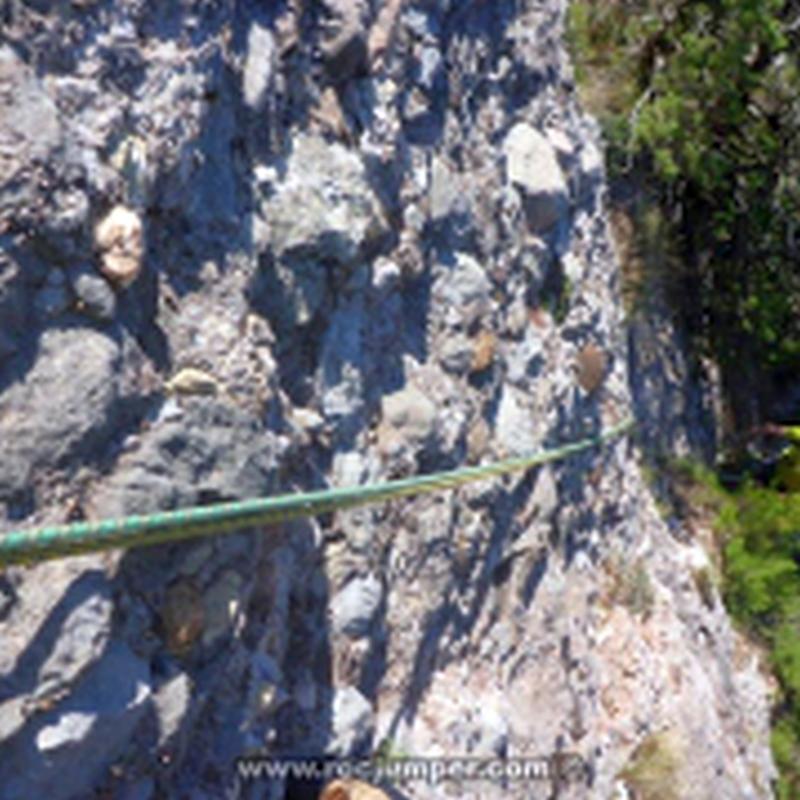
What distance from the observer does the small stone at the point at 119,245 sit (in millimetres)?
2062

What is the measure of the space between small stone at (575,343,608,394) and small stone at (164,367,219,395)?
242cm

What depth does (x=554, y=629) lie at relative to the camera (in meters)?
3.80

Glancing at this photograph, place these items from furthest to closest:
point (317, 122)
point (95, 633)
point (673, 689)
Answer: point (673, 689) < point (317, 122) < point (95, 633)

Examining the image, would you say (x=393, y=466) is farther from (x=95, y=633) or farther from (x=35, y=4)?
(x=35, y=4)

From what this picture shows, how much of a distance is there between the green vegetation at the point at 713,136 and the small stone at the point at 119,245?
144 inches

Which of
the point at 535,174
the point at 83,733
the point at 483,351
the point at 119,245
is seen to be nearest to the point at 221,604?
the point at 83,733

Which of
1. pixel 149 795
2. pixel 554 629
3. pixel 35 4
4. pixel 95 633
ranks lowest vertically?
pixel 149 795

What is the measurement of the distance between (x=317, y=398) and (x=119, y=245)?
81 centimetres

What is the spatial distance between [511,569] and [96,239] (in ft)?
6.91

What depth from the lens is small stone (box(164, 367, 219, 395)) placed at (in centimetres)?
218

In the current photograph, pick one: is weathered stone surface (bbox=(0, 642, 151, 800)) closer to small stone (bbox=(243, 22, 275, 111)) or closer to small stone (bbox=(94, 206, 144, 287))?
small stone (bbox=(94, 206, 144, 287))

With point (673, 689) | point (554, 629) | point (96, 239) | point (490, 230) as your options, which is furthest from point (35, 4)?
point (673, 689)

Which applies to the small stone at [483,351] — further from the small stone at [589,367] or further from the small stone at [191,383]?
the small stone at [191,383]

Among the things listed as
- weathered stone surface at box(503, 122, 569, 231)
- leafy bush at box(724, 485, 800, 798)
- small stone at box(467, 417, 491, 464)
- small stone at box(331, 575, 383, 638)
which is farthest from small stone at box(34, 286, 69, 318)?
leafy bush at box(724, 485, 800, 798)
